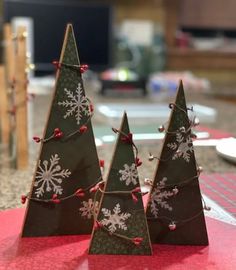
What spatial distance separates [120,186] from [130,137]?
58 mm

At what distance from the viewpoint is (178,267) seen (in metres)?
0.53

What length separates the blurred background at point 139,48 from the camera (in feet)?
7.27

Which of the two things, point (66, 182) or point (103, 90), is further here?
point (103, 90)

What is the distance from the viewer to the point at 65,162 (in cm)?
57

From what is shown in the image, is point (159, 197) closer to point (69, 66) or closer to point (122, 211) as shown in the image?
point (122, 211)

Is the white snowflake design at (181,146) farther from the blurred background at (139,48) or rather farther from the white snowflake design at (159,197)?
the blurred background at (139,48)

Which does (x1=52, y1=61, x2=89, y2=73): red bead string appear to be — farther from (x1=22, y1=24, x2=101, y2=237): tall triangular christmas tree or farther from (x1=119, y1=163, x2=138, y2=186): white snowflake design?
(x1=119, y1=163, x2=138, y2=186): white snowflake design

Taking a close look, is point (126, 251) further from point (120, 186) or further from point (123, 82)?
point (123, 82)

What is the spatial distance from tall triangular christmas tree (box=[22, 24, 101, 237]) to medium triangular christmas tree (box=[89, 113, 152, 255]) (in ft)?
0.17

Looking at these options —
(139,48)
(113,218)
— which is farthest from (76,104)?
(139,48)

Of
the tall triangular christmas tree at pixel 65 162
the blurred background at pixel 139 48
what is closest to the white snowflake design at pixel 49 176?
the tall triangular christmas tree at pixel 65 162

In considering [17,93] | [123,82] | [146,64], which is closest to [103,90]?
[123,82]

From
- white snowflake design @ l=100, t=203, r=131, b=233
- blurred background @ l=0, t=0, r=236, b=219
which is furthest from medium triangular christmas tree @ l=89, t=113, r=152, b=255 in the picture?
blurred background @ l=0, t=0, r=236, b=219

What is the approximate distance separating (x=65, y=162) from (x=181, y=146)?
146 mm
